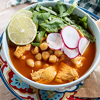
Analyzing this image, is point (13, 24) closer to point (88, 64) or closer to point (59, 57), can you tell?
point (59, 57)

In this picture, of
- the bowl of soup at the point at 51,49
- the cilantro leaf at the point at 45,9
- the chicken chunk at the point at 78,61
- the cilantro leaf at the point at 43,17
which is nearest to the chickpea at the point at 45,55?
the bowl of soup at the point at 51,49

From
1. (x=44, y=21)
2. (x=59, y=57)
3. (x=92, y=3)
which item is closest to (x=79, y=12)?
(x=44, y=21)

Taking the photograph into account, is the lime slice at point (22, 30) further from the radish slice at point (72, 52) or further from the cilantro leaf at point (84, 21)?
the cilantro leaf at point (84, 21)

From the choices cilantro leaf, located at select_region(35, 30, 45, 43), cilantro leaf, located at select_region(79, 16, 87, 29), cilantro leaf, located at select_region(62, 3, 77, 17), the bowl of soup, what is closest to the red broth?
the bowl of soup

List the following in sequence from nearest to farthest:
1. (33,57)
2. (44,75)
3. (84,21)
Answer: (44,75)
(33,57)
(84,21)

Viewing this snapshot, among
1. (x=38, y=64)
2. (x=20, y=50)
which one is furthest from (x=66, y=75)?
(x=20, y=50)

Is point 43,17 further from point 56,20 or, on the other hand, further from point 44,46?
point 44,46

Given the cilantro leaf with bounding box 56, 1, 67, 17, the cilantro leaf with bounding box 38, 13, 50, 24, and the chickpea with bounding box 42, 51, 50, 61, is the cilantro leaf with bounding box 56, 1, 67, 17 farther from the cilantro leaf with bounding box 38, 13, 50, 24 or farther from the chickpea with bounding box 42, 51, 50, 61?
the chickpea with bounding box 42, 51, 50, 61
